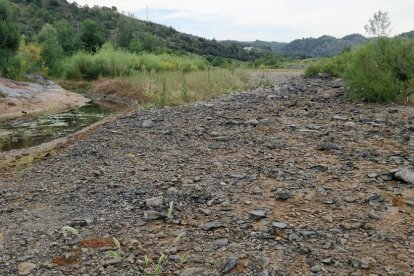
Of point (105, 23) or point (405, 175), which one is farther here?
point (105, 23)

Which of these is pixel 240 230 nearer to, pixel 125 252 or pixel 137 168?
pixel 125 252

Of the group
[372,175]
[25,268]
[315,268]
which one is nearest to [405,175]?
[372,175]

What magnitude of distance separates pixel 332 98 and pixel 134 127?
5.24m

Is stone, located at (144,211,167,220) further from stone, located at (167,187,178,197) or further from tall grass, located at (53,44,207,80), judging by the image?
tall grass, located at (53,44,207,80)

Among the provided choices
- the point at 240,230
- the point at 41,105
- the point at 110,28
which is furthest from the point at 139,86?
the point at 110,28

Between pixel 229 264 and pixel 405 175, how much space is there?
2.64 metres

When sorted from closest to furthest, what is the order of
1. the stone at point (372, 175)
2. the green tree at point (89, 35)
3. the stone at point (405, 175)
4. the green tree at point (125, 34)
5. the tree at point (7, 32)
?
the stone at point (405, 175) < the stone at point (372, 175) < the tree at point (7, 32) < the green tree at point (89, 35) < the green tree at point (125, 34)

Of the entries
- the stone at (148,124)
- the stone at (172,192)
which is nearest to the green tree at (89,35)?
the stone at (148,124)

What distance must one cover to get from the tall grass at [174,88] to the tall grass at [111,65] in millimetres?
4202

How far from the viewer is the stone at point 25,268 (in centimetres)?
331

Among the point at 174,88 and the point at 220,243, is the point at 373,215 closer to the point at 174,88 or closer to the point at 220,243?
the point at 220,243

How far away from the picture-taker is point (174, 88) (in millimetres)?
15680

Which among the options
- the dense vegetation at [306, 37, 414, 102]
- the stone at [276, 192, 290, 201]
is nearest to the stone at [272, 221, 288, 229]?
the stone at [276, 192, 290, 201]

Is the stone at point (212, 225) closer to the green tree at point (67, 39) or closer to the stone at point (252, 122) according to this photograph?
the stone at point (252, 122)
